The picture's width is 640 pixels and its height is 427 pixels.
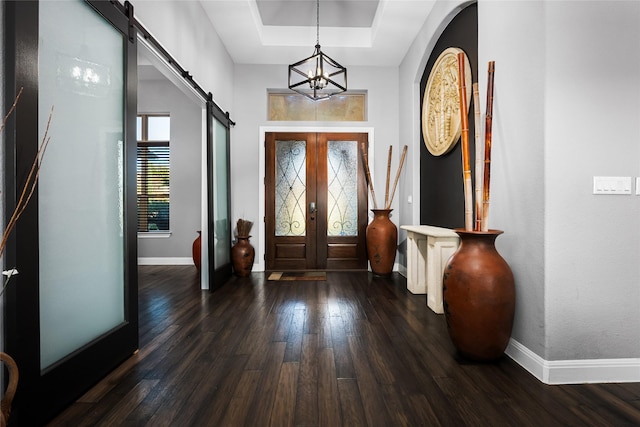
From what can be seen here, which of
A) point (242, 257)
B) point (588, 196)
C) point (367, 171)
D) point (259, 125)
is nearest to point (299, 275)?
point (242, 257)

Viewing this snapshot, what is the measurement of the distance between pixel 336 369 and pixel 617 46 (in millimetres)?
2496

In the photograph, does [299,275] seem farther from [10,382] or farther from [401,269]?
[10,382]

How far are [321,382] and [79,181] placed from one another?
1702mm

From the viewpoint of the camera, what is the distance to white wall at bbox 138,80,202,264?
19.6 ft

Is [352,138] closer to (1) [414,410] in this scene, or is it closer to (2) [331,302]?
(2) [331,302]

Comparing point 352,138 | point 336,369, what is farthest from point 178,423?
point 352,138

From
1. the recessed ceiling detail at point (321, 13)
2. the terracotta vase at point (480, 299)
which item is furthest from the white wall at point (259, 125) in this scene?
the terracotta vase at point (480, 299)

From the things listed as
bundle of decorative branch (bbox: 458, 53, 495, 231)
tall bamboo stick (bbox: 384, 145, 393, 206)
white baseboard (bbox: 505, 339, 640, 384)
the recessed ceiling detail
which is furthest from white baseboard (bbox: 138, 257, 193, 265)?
white baseboard (bbox: 505, 339, 640, 384)

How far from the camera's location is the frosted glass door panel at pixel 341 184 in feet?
17.7

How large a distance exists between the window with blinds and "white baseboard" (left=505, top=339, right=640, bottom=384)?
19.0ft

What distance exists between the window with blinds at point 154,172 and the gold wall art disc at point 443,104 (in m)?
4.42

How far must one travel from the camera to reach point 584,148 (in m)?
1.97

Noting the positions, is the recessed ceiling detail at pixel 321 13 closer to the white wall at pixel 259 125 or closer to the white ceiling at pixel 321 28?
the white ceiling at pixel 321 28

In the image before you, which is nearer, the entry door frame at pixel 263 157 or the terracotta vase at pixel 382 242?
the terracotta vase at pixel 382 242
